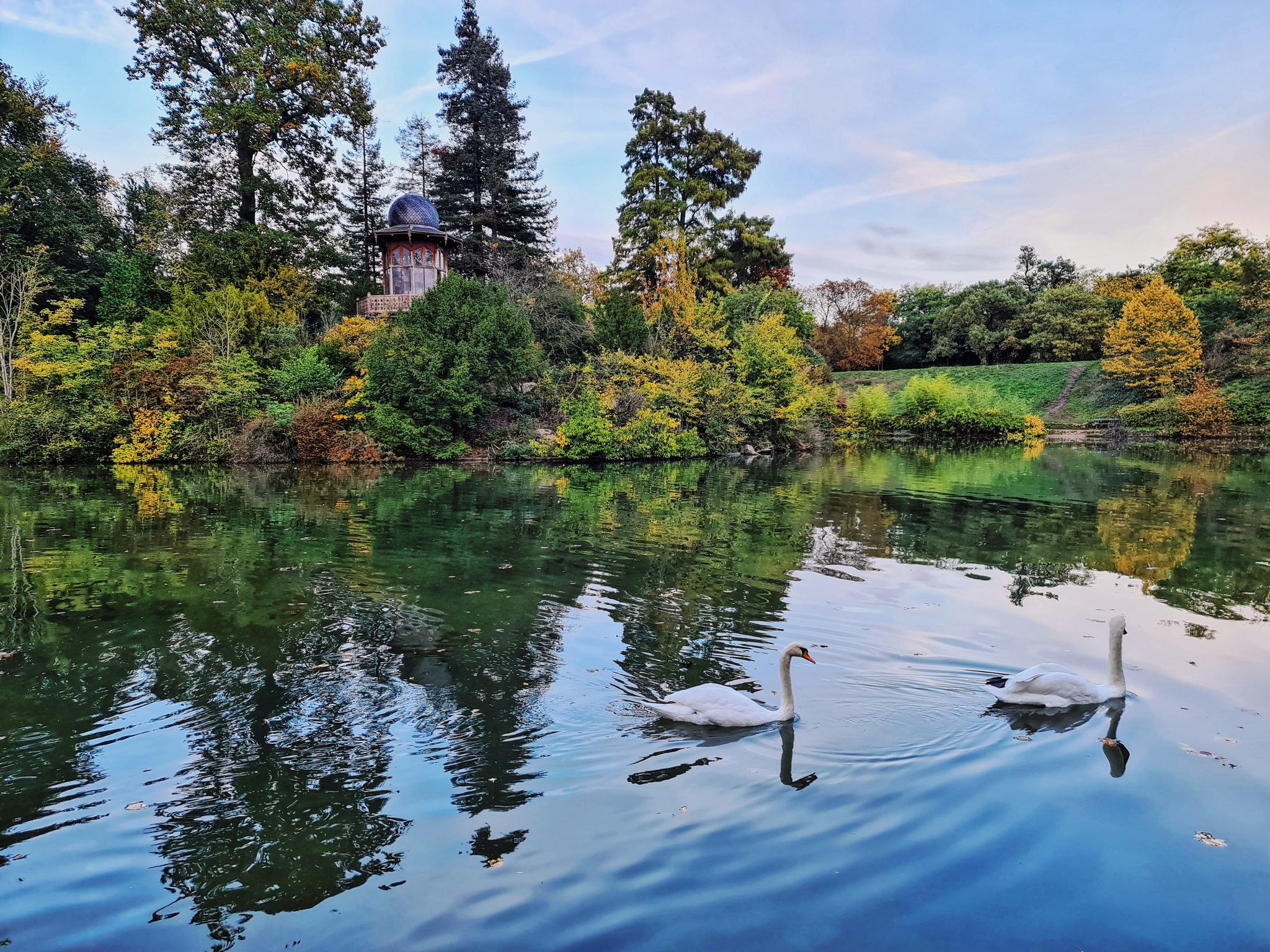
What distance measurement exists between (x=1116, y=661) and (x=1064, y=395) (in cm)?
4166

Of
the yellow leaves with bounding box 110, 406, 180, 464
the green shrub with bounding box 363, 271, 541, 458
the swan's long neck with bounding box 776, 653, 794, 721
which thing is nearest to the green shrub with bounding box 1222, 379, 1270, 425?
the green shrub with bounding box 363, 271, 541, 458

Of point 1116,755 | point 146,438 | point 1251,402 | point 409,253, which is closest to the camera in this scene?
point 1116,755

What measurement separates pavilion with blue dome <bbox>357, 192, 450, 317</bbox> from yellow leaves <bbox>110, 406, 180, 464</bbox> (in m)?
7.91

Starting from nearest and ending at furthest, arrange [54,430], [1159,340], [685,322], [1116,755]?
[1116,755]
[54,430]
[685,322]
[1159,340]

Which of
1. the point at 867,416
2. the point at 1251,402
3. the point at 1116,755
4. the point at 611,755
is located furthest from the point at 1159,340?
the point at 611,755

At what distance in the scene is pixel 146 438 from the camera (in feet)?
73.5

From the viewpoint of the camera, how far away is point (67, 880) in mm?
3281

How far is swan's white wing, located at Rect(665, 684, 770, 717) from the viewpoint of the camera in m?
4.80

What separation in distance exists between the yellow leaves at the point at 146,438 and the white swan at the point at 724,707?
22629mm

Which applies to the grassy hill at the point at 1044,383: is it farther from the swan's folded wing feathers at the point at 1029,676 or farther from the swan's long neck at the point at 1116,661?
the swan's folded wing feathers at the point at 1029,676

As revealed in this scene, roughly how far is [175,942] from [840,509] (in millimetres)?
13125

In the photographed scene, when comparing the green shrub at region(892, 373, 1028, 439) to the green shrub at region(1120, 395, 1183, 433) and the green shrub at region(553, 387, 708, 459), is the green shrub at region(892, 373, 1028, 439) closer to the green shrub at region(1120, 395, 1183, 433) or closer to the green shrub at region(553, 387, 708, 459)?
the green shrub at region(1120, 395, 1183, 433)

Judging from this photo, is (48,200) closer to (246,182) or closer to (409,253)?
(246,182)

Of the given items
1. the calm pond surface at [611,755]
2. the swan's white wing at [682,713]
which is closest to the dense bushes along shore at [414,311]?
the calm pond surface at [611,755]
